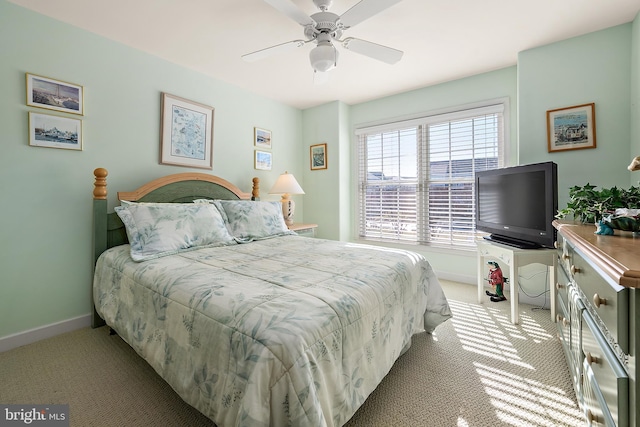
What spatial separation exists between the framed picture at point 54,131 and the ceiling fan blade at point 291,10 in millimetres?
1908

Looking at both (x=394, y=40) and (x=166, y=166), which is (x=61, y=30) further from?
(x=394, y=40)

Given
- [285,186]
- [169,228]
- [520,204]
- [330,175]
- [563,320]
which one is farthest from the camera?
[330,175]

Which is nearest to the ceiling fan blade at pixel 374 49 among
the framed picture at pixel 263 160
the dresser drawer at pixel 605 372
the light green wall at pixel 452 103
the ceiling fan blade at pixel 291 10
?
the ceiling fan blade at pixel 291 10

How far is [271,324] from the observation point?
3.25ft

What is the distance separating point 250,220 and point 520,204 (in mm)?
Answer: 2472

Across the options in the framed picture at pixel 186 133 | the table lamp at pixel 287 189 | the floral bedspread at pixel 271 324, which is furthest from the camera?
the table lamp at pixel 287 189

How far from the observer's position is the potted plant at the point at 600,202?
153cm

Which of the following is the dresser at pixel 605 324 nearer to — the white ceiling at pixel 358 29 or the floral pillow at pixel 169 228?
the white ceiling at pixel 358 29

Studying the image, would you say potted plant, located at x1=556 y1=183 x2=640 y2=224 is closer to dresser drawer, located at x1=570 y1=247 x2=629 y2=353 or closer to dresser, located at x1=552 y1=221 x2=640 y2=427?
dresser, located at x1=552 y1=221 x2=640 y2=427

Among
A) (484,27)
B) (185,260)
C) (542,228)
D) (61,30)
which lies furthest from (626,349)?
(61,30)

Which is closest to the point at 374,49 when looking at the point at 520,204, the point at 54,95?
the point at 520,204

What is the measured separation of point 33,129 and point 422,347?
3.28 meters

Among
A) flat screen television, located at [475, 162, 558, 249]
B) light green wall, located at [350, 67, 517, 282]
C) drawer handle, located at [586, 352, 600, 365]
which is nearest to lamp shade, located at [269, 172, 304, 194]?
light green wall, located at [350, 67, 517, 282]

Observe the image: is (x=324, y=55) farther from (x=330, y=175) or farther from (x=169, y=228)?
(x=330, y=175)
